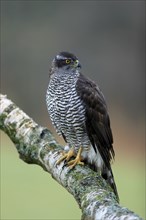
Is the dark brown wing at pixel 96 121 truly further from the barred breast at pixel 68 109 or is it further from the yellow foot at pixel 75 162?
the yellow foot at pixel 75 162

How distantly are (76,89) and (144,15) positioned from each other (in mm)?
9772

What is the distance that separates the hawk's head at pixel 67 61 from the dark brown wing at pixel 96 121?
0.18 meters

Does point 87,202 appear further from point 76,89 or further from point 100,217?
point 76,89

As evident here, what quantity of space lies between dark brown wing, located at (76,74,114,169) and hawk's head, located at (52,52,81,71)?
0.18 meters

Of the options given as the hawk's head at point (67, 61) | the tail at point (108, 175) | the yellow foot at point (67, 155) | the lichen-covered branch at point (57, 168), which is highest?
the hawk's head at point (67, 61)

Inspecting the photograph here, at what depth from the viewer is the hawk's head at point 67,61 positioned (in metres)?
4.41

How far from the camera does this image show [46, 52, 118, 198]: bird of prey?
421 cm

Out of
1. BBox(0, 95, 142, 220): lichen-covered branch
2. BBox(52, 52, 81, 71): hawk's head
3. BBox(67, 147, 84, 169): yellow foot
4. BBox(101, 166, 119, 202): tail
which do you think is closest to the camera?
BBox(0, 95, 142, 220): lichen-covered branch

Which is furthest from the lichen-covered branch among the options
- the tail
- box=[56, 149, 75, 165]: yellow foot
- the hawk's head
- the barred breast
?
the hawk's head

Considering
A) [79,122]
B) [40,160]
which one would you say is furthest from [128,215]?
[79,122]

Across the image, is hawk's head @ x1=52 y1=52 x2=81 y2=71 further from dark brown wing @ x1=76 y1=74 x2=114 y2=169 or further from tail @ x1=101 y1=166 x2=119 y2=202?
tail @ x1=101 y1=166 x2=119 y2=202

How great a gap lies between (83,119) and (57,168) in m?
0.54

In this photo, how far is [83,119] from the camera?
13.9ft

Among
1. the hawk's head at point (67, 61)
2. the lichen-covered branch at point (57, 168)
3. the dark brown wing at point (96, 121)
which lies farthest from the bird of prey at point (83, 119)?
the lichen-covered branch at point (57, 168)
